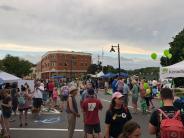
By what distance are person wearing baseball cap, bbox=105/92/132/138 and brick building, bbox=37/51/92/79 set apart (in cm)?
14134

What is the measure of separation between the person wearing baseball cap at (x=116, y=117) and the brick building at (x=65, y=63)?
141 meters

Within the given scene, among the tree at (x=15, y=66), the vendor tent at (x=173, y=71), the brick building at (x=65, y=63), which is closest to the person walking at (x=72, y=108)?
the vendor tent at (x=173, y=71)

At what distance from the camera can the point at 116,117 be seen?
25.8 ft

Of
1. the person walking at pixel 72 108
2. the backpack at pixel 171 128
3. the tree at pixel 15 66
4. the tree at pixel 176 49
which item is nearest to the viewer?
the backpack at pixel 171 128

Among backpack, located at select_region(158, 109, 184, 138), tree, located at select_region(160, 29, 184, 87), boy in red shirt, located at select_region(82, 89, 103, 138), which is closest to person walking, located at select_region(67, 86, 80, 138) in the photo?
boy in red shirt, located at select_region(82, 89, 103, 138)

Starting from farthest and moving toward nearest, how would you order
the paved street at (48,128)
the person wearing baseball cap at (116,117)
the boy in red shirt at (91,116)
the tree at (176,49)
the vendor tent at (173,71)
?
1. the tree at (176,49)
2. the vendor tent at (173,71)
3. the paved street at (48,128)
4. the boy in red shirt at (91,116)
5. the person wearing baseball cap at (116,117)

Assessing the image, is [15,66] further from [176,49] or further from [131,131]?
[131,131]

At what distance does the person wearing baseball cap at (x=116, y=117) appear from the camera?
310 inches

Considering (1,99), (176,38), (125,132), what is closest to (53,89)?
(1,99)

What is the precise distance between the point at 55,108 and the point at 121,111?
17.7 m

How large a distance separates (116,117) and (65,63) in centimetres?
14256

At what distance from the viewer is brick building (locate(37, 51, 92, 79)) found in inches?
6126

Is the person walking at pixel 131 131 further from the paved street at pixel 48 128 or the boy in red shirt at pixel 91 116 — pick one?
the paved street at pixel 48 128

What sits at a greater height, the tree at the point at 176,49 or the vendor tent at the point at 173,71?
the tree at the point at 176,49
